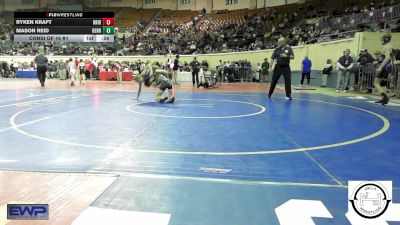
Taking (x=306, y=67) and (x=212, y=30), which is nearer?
(x=306, y=67)

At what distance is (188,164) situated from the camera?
463cm

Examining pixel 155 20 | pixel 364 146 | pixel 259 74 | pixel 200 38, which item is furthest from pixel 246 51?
pixel 364 146

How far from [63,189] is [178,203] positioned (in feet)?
3.94

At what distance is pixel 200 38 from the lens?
111ft

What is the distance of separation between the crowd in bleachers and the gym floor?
14245mm

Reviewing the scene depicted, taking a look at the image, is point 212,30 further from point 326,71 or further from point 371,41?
point 371,41

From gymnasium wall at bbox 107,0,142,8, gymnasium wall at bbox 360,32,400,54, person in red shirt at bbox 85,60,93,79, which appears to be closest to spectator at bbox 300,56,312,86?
gymnasium wall at bbox 360,32,400,54

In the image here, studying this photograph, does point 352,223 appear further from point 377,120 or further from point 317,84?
point 317,84

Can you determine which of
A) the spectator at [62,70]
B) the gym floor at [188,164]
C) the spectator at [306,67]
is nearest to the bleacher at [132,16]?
the spectator at [62,70]

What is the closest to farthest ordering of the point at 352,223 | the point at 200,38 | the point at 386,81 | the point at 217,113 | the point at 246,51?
1. the point at 352,223
2. the point at 217,113
3. the point at 386,81
4. the point at 246,51
5. the point at 200,38
